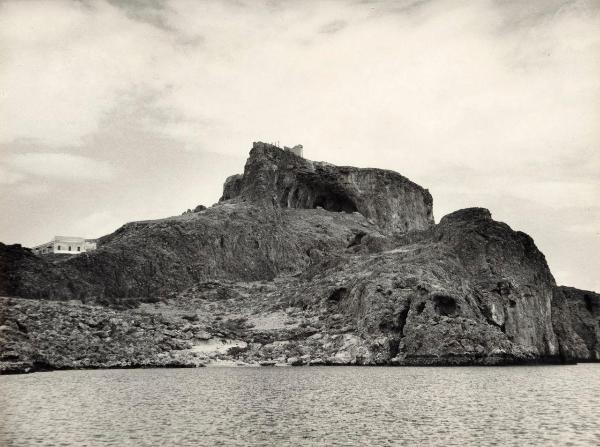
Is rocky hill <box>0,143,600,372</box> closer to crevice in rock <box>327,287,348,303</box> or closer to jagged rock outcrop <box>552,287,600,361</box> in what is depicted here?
crevice in rock <box>327,287,348,303</box>

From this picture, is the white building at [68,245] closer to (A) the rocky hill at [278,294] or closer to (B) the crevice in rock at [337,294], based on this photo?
(A) the rocky hill at [278,294]

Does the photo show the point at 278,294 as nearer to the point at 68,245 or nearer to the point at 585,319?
the point at 68,245

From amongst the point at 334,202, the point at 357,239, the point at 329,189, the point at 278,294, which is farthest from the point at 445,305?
the point at 334,202

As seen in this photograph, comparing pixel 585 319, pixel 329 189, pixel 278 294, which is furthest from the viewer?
pixel 329 189

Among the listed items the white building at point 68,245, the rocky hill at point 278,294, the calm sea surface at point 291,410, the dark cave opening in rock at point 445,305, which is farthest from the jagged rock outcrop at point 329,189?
the calm sea surface at point 291,410

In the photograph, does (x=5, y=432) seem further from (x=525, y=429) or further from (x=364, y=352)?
(x=364, y=352)

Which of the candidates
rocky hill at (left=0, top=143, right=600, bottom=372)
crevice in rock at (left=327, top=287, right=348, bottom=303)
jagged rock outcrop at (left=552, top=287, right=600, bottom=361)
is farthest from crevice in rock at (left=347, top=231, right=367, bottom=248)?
crevice in rock at (left=327, top=287, right=348, bottom=303)
